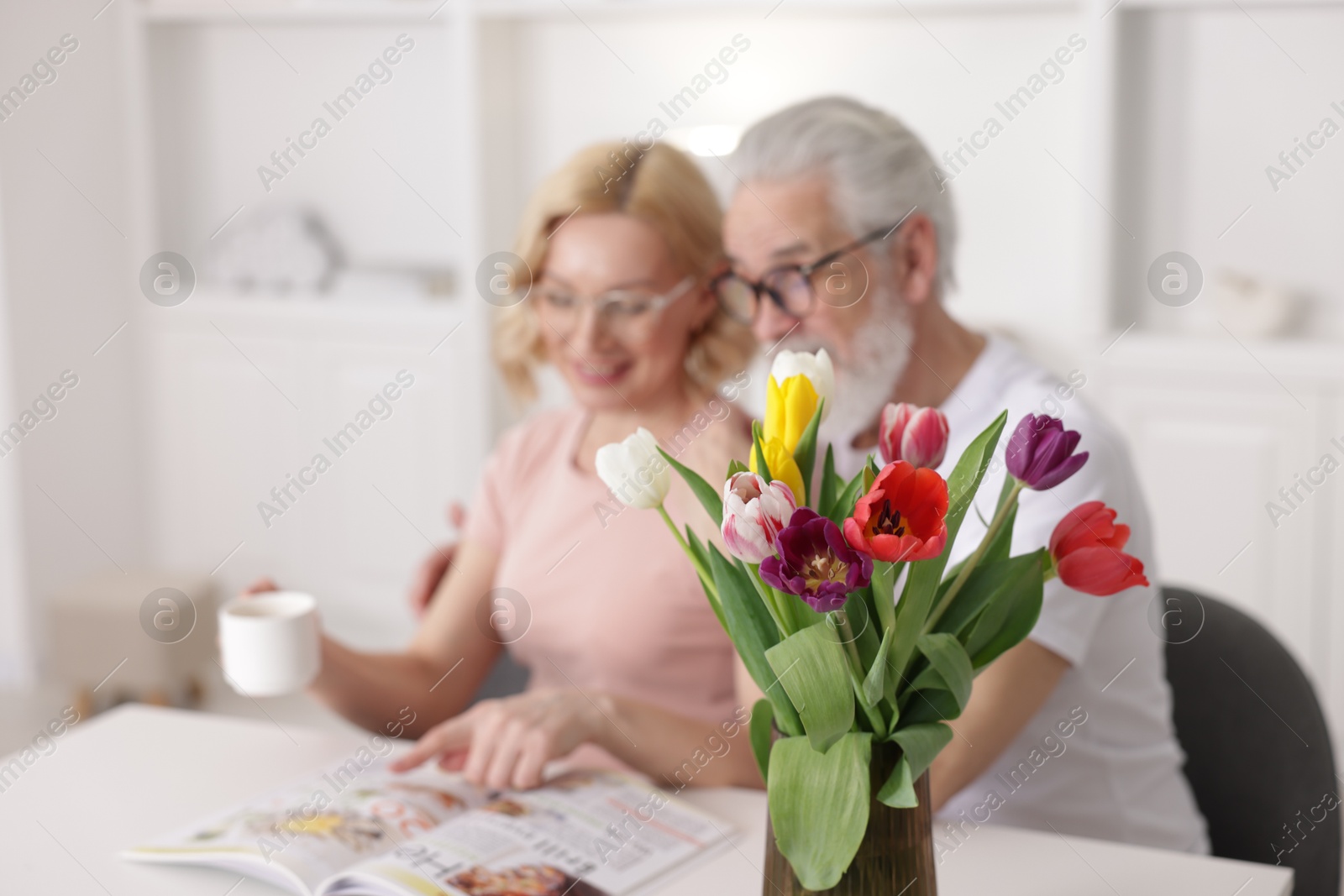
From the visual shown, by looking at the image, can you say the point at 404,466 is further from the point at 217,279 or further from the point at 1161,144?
the point at 1161,144

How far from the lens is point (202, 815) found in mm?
1299

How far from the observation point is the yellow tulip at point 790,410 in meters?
0.90

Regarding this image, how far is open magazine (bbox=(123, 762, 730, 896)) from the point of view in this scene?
112 centimetres

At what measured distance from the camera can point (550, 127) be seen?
3746 mm

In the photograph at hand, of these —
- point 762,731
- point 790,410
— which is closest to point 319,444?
point 762,731

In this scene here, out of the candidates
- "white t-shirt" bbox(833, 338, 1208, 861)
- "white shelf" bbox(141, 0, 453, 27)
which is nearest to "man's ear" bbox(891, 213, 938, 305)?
"white t-shirt" bbox(833, 338, 1208, 861)

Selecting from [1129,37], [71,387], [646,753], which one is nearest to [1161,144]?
[1129,37]

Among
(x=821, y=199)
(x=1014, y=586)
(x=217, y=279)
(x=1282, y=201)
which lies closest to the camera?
(x=1014, y=586)

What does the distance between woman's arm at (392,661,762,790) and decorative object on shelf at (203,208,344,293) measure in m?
2.76

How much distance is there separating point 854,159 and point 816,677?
2.65ft

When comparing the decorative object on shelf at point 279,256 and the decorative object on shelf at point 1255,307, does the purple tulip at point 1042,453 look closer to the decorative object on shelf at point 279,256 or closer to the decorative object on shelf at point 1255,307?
the decorative object on shelf at point 1255,307

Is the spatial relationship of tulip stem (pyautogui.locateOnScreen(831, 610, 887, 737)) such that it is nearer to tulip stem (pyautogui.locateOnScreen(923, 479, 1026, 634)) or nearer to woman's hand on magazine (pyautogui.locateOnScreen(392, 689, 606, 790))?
tulip stem (pyautogui.locateOnScreen(923, 479, 1026, 634))

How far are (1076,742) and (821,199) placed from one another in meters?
0.65

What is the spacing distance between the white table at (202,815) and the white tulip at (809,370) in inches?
17.7
